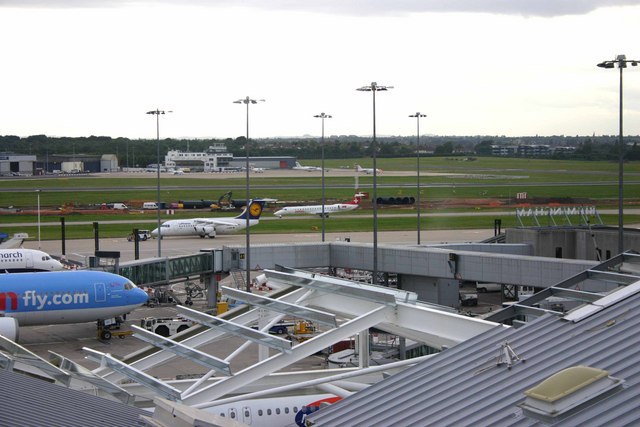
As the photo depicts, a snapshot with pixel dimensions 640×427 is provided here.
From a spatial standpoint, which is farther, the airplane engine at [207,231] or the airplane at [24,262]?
the airplane engine at [207,231]

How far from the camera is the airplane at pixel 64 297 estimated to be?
166 ft

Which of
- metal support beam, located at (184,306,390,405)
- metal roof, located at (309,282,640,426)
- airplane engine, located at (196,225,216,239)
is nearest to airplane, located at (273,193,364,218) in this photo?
airplane engine, located at (196,225,216,239)

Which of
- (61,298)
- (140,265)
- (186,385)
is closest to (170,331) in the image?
(61,298)

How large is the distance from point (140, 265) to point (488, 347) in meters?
46.6

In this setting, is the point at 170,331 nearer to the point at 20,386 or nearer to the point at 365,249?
the point at 365,249

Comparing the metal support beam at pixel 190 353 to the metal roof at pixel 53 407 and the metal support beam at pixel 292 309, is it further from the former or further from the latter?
the metal roof at pixel 53 407

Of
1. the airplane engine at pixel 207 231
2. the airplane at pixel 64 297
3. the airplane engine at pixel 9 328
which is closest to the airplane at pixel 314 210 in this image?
the airplane engine at pixel 207 231

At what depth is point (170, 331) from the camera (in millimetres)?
53938

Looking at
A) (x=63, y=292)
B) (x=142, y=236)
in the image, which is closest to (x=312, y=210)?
(x=142, y=236)

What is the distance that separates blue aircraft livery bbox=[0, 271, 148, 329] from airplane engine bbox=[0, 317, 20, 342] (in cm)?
374

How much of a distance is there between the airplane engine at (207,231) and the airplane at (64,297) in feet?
175

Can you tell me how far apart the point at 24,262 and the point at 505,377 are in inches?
2228

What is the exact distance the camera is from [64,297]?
168 ft

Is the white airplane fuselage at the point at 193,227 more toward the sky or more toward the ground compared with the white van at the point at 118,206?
more toward the ground
